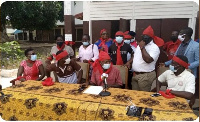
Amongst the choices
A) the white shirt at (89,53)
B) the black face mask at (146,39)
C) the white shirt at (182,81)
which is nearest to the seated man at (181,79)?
the white shirt at (182,81)

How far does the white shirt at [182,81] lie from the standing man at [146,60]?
0.42 m

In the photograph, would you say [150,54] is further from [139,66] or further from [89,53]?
[89,53]

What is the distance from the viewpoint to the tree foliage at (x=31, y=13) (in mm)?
10719

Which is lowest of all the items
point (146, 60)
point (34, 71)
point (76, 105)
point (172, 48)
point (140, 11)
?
point (76, 105)

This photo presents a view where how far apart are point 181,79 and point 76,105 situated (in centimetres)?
147

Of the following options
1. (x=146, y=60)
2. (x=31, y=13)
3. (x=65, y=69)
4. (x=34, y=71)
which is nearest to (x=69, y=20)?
(x=34, y=71)

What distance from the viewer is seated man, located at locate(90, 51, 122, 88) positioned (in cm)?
279

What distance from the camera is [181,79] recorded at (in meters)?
2.46

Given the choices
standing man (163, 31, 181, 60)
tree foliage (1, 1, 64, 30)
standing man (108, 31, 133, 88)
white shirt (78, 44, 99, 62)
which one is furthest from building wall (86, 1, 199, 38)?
tree foliage (1, 1, 64, 30)

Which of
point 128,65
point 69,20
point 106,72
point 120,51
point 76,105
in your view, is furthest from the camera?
point 69,20

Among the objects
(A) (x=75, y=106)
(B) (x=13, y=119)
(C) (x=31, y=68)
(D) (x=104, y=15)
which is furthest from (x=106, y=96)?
(D) (x=104, y=15)

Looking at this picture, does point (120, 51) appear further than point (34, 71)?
Yes

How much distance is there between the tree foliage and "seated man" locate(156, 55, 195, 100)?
10477mm

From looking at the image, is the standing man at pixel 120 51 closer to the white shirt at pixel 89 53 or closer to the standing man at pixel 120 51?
the standing man at pixel 120 51
